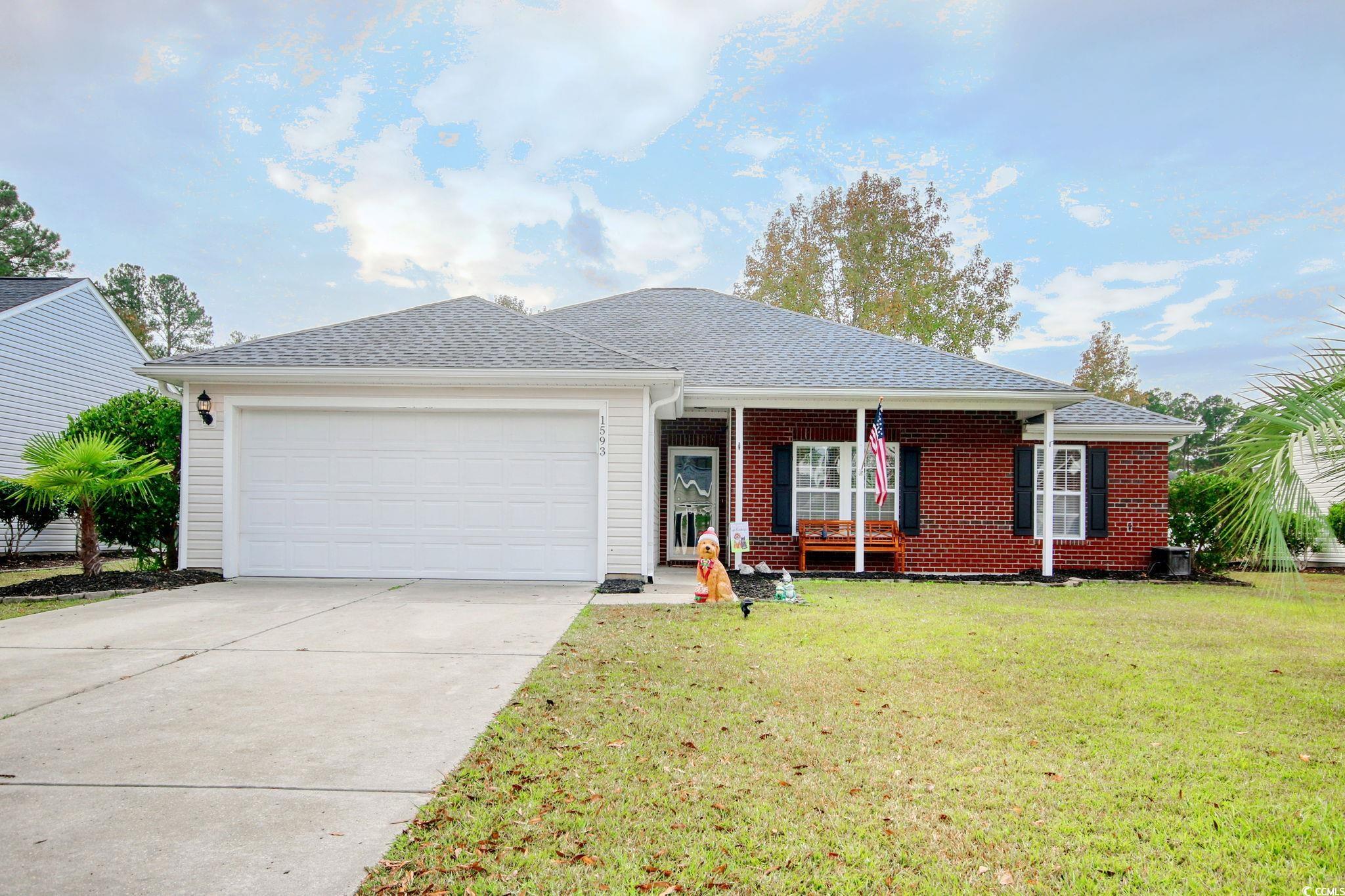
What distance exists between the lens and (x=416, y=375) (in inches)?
380

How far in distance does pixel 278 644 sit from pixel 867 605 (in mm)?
6012

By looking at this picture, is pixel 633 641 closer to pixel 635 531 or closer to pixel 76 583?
pixel 635 531

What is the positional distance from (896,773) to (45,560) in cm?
1720

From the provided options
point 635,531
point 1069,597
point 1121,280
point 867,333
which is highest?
point 1121,280

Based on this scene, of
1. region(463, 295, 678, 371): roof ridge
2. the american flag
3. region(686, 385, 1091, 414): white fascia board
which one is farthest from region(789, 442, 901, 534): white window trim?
region(463, 295, 678, 371): roof ridge

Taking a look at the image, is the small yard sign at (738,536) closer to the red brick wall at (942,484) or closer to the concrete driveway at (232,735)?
the red brick wall at (942,484)

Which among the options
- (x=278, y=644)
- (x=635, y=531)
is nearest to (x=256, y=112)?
(x=635, y=531)

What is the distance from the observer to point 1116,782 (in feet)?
10.8

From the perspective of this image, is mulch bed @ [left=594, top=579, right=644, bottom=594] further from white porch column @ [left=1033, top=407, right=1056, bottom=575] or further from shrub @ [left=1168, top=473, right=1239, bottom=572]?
shrub @ [left=1168, top=473, right=1239, bottom=572]

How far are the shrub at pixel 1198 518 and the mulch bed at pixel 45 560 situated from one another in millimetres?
19019

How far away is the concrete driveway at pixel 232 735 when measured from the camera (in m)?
2.52

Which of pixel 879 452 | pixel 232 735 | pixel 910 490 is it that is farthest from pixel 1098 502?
pixel 232 735

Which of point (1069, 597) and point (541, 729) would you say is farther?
point (1069, 597)

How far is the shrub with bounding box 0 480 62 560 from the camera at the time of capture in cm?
1279
